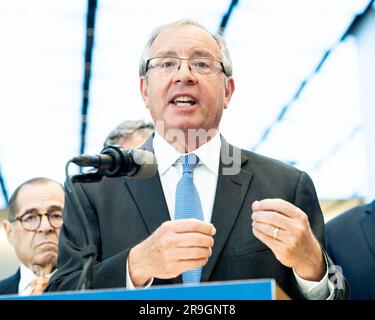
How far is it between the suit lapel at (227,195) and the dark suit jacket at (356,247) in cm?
83

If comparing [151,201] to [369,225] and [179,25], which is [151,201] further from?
[369,225]

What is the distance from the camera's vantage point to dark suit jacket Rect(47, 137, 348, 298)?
2.10 metres

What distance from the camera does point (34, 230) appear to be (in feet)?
11.7

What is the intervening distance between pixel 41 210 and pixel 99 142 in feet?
25.2

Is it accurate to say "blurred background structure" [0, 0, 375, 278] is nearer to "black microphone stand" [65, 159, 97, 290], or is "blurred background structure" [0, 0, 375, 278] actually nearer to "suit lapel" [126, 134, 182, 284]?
"suit lapel" [126, 134, 182, 284]

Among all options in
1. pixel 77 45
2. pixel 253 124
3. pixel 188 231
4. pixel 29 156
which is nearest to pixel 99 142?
pixel 29 156

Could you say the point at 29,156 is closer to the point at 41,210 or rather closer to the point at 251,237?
the point at 41,210

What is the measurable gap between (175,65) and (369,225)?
1.19 meters

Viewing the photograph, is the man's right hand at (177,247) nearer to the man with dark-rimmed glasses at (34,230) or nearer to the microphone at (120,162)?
the microphone at (120,162)

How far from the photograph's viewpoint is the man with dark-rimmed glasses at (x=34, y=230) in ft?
11.4

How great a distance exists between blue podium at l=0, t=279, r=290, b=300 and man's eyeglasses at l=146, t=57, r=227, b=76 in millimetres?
1240

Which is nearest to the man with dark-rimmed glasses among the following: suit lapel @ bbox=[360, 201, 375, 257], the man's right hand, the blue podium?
suit lapel @ bbox=[360, 201, 375, 257]
